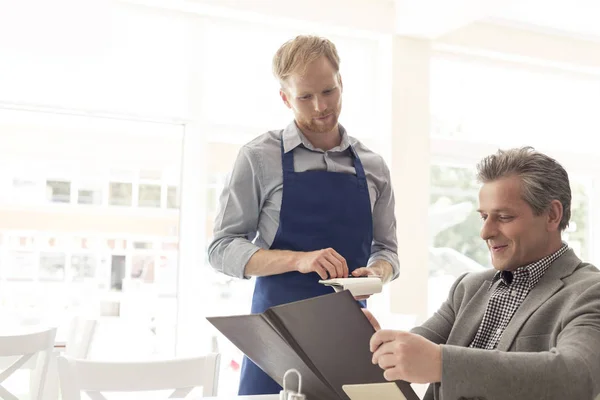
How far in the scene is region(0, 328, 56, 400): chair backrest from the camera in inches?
82.0

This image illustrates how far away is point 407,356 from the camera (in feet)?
3.69

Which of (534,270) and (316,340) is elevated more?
(534,270)

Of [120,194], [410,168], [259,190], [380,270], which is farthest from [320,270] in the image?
[410,168]

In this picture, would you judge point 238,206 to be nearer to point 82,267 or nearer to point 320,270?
point 320,270

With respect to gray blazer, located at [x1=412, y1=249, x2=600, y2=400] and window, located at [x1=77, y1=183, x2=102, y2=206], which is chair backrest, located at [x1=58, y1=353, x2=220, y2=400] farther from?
window, located at [x1=77, y1=183, x2=102, y2=206]

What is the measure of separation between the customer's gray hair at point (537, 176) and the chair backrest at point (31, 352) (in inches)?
57.4

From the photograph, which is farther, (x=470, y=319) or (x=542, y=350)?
(x=470, y=319)

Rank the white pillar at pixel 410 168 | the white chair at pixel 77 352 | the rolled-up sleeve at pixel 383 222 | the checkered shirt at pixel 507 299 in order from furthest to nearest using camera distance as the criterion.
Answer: the white pillar at pixel 410 168
the white chair at pixel 77 352
the rolled-up sleeve at pixel 383 222
the checkered shirt at pixel 507 299

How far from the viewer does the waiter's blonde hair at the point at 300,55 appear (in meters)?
1.84

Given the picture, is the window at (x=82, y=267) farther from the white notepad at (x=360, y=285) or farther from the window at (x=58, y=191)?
the white notepad at (x=360, y=285)

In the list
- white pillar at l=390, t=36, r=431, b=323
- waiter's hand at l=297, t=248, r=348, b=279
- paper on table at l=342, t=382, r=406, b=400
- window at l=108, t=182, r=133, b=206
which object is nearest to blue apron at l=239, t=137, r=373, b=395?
waiter's hand at l=297, t=248, r=348, b=279

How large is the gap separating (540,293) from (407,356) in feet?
Result: 1.40

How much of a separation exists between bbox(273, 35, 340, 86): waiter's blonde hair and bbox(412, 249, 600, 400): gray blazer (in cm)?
72

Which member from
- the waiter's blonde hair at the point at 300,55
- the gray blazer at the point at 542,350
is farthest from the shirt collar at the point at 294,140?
the gray blazer at the point at 542,350
